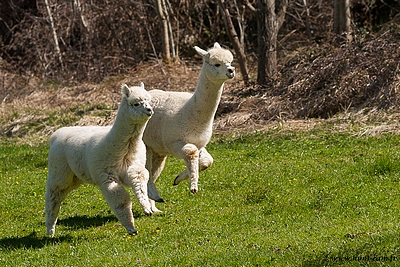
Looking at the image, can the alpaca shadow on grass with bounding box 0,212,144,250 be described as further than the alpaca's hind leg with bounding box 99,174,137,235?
Yes

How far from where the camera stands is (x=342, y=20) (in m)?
16.3

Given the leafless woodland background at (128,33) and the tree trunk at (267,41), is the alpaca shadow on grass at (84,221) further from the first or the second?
the tree trunk at (267,41)

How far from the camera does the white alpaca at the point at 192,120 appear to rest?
855 cm

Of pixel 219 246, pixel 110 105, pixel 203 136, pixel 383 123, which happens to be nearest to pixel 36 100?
pixel 110 105

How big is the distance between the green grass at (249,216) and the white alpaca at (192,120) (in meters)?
0.67

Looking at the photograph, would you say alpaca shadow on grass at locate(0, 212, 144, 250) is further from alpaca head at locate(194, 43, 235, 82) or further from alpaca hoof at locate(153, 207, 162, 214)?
alpaca head at locate(194, 43, 235, 82)

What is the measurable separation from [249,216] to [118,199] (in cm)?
176

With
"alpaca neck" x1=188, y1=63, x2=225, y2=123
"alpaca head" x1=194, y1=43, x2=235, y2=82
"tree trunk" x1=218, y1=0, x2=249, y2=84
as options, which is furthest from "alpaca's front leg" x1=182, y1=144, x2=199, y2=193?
"tree trunk" x1=218, y1=0, x2=249, y2=84

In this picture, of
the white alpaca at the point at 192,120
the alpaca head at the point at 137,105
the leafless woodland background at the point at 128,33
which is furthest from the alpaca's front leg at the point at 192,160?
the leafless woodland background at the point at 128,33

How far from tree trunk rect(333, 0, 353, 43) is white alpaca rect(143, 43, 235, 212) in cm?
750

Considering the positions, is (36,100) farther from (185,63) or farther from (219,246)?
(219,246)

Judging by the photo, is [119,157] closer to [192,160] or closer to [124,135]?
[124,135]

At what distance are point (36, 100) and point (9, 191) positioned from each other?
27.4ft

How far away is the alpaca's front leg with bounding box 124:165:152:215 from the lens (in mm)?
7273
